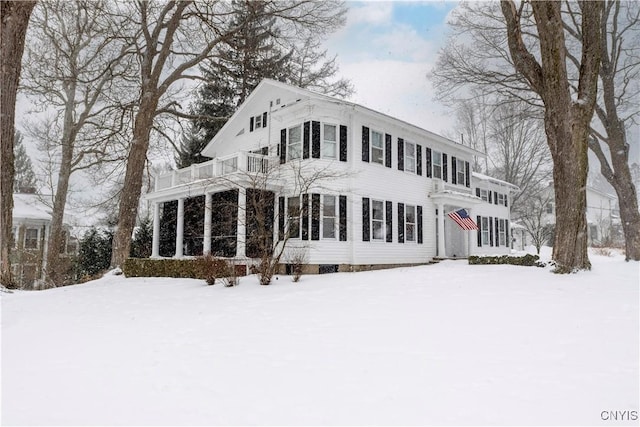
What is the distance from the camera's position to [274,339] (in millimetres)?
5672

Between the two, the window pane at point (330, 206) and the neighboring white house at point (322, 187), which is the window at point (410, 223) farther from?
the window pane at point (330, 206)

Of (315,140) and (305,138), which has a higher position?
(305,138)

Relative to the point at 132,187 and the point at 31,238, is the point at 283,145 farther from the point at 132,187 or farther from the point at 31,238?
the point at 31,238

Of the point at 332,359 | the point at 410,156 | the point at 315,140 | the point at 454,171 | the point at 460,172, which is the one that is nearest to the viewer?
the point at 332,359

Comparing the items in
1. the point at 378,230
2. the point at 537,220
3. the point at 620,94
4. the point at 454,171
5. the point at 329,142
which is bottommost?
the point at 378,230

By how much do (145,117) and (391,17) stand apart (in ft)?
31.9

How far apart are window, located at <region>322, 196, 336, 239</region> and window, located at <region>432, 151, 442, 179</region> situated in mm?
6613

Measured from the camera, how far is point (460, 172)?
21.2 meters

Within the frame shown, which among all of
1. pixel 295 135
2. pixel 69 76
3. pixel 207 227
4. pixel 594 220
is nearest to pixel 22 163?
pixel 69 76

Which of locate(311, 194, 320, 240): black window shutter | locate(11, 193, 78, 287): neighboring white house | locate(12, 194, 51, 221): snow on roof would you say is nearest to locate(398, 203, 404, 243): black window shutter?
locate(311, 194, 320, 240): black window shutter

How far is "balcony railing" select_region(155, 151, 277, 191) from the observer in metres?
14.9

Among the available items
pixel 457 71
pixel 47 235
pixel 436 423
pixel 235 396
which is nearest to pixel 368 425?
pixel 436 423

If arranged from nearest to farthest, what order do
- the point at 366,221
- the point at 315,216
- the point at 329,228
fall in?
1. the point at 315,216
2. the point at 329,228
3. the point at 366,221

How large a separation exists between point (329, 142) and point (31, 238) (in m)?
23.0
